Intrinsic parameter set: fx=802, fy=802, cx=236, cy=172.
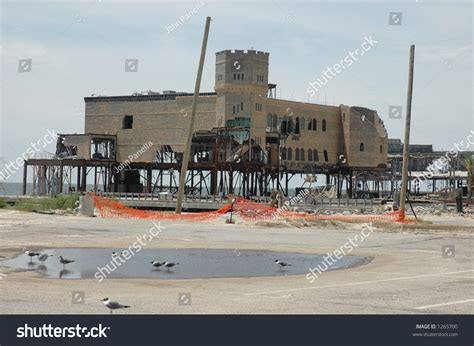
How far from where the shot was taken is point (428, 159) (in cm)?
12850

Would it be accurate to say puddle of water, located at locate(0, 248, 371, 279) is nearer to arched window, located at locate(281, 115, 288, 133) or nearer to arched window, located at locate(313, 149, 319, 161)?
arched window, located at locate(281, 115, 288, 133)

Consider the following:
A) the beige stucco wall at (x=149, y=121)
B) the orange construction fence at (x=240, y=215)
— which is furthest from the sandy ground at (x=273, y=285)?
the beige stucco wall at (x=149, y=121)

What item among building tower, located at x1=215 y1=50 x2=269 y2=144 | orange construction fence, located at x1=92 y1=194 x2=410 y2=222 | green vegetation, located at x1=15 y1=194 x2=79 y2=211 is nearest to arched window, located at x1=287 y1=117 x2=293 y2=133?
building tower, located at x1=215 y1=50 x2=269 y2=144

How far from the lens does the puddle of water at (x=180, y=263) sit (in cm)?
1825

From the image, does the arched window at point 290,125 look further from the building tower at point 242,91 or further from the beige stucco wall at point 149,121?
the beige stucco wall at point 149,121

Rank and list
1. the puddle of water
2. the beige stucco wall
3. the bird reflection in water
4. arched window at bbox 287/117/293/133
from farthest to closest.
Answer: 1. arched window at bbox 287/117/293/133
2. the beige stucco wall
3. the puddle of water
4. the bird reflection in water

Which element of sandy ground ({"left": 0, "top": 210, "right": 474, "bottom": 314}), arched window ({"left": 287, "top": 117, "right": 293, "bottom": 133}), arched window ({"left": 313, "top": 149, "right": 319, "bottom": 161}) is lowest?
sandy ground ({"left": 0, "top": 210, "right": 474, "bottom": 314})

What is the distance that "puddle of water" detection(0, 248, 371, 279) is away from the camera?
18.2 meters

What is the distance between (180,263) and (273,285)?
15.7 feet

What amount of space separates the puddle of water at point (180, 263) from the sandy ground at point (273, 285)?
32.5 inches

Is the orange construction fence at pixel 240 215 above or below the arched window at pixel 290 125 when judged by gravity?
below

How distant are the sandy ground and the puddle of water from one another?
32.5 inches

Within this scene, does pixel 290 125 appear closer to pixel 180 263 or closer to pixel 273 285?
pixel 180 263

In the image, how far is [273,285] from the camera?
1647cm
